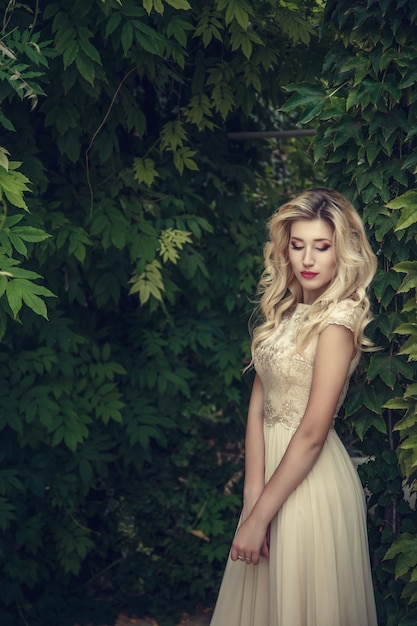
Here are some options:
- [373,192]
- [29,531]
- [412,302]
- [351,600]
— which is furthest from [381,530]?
[29,531]

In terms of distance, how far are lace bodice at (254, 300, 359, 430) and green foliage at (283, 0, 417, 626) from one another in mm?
296

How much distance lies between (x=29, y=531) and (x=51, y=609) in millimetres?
586

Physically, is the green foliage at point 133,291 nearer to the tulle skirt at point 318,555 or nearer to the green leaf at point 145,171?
the green leaf at point 145,171

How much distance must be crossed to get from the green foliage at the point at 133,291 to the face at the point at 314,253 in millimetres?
1203

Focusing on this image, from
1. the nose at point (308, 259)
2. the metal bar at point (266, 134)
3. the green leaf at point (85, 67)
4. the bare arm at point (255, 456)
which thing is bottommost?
the bare arm at point (255, 456)

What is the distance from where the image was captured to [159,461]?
18.9ft

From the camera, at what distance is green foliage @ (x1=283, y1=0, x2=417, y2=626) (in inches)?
133

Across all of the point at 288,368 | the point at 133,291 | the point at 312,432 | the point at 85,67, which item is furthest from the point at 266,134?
the point at 312,432

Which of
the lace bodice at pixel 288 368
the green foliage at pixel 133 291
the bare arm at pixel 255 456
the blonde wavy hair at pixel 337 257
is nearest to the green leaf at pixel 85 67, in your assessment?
the green foliage at pixel 133 291

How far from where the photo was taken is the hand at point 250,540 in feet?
10.5

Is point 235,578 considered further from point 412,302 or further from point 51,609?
point 51,609

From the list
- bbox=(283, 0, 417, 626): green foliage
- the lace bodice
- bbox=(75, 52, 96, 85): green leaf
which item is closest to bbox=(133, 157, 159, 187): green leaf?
bbox=(75, 52, 96, 85): green leaf

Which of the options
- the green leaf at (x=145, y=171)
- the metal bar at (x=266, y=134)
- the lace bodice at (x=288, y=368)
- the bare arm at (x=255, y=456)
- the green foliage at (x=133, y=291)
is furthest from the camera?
the metal bar at (x=266, y=134)

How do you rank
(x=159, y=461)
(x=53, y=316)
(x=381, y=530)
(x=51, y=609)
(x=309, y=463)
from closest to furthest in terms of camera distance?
(x=309, y=463)
(x=381, y=530)
(x=53, y=316)
(x=51, y=609)
(x=159, y=461)
